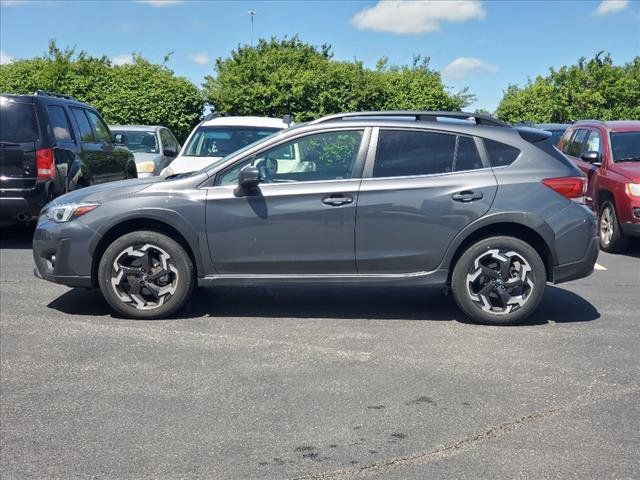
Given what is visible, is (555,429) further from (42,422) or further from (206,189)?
(206,189)

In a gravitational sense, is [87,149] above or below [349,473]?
above

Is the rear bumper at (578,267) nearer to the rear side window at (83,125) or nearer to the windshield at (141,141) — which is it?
the rear side window at (83,125)

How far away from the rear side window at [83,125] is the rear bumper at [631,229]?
7.34m

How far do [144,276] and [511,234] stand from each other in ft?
10.0

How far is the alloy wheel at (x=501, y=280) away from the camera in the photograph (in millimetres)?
6570

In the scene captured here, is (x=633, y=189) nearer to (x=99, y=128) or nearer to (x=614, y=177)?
(x=614, y=177)

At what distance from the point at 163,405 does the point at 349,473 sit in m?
1.39

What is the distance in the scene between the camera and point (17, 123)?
391 inches

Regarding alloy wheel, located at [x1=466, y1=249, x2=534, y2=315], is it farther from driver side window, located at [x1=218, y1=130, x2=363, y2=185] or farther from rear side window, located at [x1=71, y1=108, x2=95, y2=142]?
rear side window, located at [x1=71, y1=108, x2=95, y2=142]

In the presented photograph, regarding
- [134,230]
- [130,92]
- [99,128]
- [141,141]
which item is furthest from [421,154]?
[130,92]

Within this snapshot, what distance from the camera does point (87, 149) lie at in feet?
36.9

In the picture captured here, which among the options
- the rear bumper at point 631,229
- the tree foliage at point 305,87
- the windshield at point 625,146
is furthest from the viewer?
the tree foliage at point 305,87

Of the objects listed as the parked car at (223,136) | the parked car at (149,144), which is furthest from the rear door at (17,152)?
the parked car at (149,144)

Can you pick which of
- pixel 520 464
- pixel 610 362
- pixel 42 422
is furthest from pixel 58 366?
pixel 610 362
